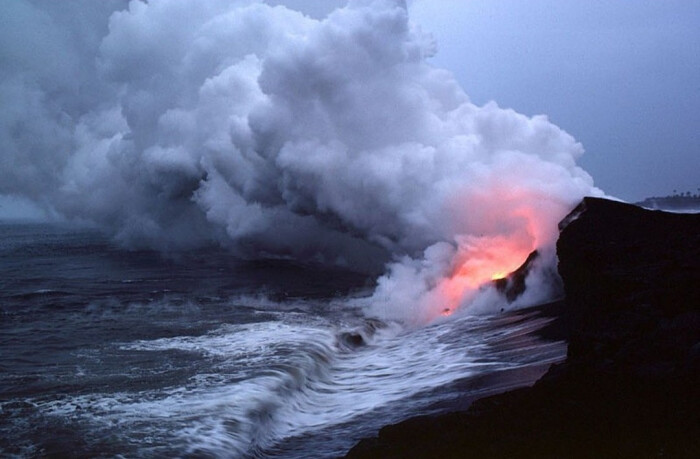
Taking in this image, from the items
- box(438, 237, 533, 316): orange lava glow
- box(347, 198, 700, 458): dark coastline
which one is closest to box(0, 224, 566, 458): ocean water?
box(347, 198, 700, 458): dark coastline

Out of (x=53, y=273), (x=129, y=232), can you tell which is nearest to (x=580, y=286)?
(x=53, y=273)

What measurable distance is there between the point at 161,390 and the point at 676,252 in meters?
9.90

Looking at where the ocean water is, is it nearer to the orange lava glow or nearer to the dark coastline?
the dark coastline

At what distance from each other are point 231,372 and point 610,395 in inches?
308

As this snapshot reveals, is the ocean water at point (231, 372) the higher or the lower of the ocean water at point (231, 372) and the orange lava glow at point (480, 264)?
the lower

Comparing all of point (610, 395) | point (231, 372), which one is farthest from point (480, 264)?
point (610, 395)

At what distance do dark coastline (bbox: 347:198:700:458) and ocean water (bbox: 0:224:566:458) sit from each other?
1.00 m

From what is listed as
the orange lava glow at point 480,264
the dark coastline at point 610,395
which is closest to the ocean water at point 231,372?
the dark coastline at point 610,395

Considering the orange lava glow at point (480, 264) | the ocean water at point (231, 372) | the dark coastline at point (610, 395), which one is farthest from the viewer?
the orange lava glow at point (480, 264)

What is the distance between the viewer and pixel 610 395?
682 centimetres

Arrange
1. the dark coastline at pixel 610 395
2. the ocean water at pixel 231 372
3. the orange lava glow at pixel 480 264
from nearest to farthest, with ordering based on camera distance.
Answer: the dark coastline at pixel 610 395 < the ocean water at pixel 231 372 < the orange lava glow at pixel 480 264

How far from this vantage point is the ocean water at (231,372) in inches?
334

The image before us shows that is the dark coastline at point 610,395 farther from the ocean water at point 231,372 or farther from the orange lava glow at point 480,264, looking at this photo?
the orange lava glow at point 480,264

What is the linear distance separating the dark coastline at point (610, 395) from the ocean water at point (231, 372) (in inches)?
39.3
